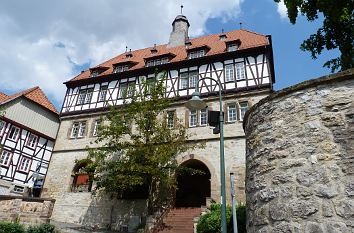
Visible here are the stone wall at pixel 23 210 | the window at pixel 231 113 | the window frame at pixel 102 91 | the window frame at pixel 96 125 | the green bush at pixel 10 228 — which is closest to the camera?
the green bush at pixel 10 228

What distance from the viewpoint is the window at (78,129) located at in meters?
24.2

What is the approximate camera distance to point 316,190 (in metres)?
4.11

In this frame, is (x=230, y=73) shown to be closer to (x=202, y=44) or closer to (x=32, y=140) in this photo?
(x=202, y=44)

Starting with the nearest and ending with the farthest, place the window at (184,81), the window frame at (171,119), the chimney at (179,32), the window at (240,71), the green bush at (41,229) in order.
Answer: the green bush at (41,229) → the window at (240,71) → the window frame at (171,119) → the window at (184,81) → the chimney at (179,32)

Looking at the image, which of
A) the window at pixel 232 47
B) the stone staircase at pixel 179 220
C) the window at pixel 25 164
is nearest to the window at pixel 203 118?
the window at pixel 232 47

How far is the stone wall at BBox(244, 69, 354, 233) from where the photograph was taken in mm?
3975

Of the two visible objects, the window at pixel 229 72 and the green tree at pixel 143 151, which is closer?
the green tree at pixel 143 151

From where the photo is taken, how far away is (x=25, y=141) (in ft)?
82.2

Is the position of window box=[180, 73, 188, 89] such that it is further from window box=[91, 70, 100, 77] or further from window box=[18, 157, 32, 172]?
window box=[18, 157, 32, 172]

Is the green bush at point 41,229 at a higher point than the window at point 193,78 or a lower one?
lower

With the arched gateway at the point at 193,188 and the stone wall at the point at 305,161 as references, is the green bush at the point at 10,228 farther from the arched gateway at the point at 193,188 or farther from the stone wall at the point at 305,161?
the stone wall at the point at 305,161

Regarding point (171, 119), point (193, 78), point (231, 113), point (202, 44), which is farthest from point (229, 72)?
point (202, 44)

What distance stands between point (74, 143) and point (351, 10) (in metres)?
19.5

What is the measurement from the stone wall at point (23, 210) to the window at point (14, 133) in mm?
7262
